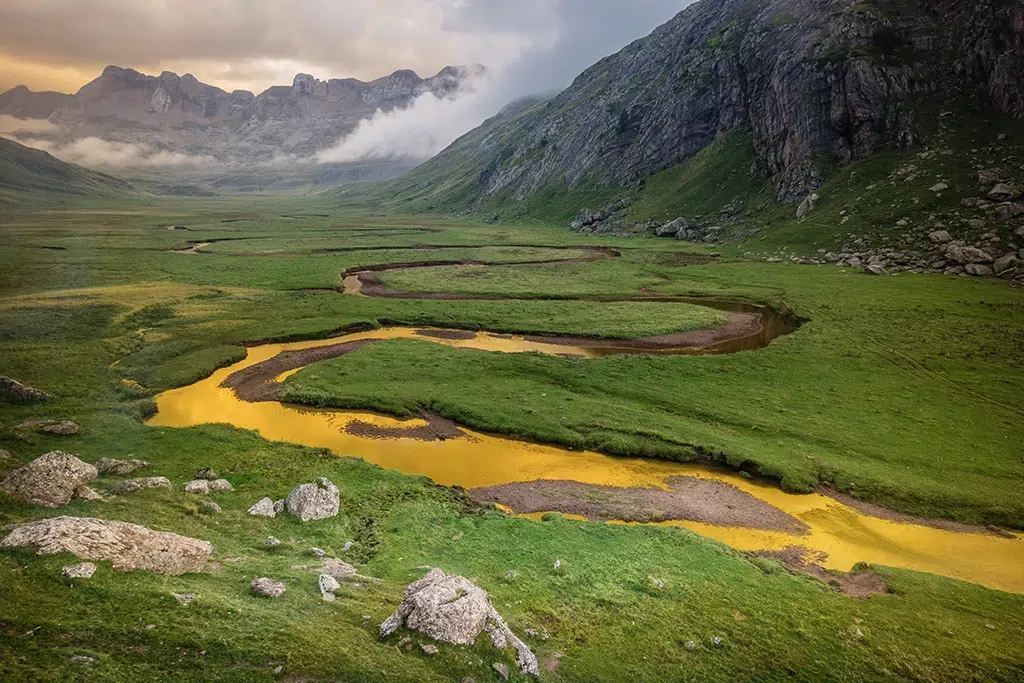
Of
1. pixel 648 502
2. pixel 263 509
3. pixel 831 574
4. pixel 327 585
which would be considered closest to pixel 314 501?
pixel 263 509

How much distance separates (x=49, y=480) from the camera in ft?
77.0

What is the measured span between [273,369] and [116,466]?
24.5m

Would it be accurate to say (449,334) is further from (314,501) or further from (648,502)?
(314,501)

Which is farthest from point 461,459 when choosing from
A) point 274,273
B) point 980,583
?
point 274,273

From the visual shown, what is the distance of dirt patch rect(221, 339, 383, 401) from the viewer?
48312 mm

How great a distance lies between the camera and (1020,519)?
30.0 m

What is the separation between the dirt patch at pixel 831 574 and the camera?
23891 millimetres

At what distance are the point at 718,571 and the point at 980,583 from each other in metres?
13.2

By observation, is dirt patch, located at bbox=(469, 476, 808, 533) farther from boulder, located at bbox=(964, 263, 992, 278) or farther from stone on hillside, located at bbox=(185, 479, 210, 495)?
boulder, located at bbox=(964, 263, 992, 278)

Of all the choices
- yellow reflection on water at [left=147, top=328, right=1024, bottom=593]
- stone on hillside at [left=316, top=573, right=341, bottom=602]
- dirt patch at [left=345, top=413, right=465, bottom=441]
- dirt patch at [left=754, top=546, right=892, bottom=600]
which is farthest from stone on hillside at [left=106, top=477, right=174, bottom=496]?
dirt patch at [left=754, top=546, right=892, bottom=600]

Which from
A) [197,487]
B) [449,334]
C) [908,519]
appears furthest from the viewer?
[449,334]

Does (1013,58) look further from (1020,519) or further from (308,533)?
(308,533)

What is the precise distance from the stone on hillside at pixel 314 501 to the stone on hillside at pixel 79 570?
1022 cm

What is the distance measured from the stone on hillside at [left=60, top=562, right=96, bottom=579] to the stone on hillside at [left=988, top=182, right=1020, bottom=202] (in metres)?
130
